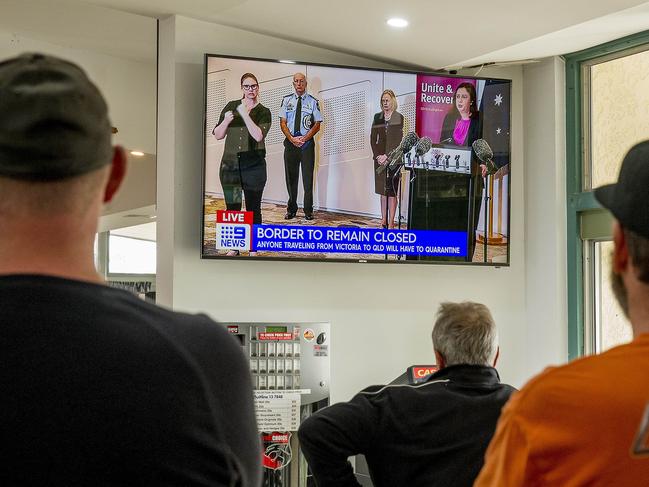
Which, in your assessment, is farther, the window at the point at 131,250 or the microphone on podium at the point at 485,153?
the window at the point at 131,250

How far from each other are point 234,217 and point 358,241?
762 mm

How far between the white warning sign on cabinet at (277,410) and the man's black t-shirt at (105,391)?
3.98m

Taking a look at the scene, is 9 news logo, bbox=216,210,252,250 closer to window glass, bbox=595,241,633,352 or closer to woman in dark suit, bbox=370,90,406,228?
woman in dark suit, bbox=370,90,406,228

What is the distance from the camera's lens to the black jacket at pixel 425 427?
7.86ft

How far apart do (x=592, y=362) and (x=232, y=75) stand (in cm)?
384

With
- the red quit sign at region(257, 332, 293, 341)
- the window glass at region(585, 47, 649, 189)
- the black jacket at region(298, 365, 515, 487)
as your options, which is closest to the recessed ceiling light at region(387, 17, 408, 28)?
the window glass at region(585, 47, 649, 189)

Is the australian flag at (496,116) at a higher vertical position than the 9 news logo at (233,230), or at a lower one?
higher

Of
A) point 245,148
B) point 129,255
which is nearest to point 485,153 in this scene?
point 245,148

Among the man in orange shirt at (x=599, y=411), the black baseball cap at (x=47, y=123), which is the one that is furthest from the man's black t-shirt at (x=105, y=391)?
the man in orange shirt at (x=599, y=411)

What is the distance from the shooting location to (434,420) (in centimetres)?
242

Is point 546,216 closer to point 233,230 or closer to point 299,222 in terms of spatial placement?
point 299,222

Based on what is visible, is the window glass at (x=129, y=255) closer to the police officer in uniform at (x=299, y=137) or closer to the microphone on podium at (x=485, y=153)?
the police officer in uniform at (x=299, y=137)

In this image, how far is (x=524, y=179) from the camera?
5793 millimetres

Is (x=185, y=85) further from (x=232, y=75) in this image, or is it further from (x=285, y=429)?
(x=285, y=429)
